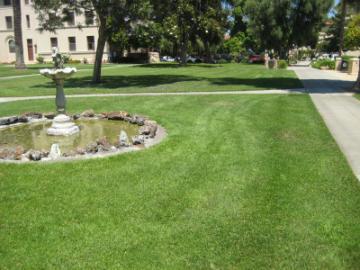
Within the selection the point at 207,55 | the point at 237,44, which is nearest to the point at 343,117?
the point at 207,55

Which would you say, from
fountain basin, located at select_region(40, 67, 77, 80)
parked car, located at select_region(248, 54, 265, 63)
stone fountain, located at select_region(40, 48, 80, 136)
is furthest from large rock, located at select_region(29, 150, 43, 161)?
parked car, located at select_region(248, 54, 265, 63)

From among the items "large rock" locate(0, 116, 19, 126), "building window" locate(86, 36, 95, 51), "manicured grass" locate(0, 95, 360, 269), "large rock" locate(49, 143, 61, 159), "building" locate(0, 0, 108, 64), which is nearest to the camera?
"manicured grass" locate(0, 95, 360, 269)

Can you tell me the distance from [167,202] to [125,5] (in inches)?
676

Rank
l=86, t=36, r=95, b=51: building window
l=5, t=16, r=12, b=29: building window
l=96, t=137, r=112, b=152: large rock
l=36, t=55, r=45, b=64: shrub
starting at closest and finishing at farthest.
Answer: l=96, t=137, r=112, b=152: large rock → l=86, t=36, r=95, b=51: building window → l=36, t=55, r=45, b=64: shrub → l=5, t=16, r=12, b=29: building window

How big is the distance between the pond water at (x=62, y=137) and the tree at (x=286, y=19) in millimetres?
40800

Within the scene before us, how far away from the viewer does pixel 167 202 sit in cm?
546

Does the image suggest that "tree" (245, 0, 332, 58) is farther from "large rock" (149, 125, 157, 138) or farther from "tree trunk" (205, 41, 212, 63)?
"large rock" (149, 125, 157, 138)

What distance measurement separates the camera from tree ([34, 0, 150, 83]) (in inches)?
818

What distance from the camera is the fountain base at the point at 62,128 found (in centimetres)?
934

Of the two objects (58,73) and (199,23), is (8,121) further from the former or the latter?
(199,23)

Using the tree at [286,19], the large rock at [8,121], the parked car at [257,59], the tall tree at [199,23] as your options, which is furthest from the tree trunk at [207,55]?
the large rock at [8,121]

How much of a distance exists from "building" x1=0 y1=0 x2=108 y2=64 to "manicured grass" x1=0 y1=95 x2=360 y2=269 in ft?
155

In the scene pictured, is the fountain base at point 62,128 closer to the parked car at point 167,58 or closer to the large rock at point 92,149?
the large rock at point 92,149

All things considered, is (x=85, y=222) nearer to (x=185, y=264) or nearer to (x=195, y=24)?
(x=185, y=264)
